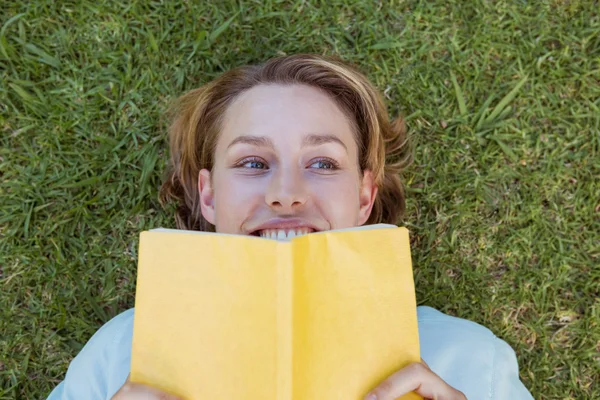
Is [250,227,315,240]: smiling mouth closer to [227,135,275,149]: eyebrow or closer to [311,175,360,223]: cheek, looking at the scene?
[311,175,360,223]: cheek

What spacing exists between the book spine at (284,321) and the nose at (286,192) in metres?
0.39

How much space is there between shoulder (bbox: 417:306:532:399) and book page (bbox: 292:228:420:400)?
0.65 meters

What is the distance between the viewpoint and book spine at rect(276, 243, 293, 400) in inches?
40.6

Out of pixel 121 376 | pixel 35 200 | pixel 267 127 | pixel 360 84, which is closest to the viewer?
pixel 267 127

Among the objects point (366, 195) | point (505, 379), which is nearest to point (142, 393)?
point (366, 195)

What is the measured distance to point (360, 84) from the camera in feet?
6.15

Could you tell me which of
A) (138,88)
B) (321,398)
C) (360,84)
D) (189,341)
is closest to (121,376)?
(189,341)

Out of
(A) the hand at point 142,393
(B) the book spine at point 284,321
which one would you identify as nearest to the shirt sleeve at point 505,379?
(B) the book spine at point 284,321

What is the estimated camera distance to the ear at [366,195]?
1790 mm

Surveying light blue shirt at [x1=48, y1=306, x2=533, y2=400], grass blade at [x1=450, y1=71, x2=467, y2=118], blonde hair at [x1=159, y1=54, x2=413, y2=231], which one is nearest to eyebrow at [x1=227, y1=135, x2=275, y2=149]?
blonde hair at [x1=159, y1=54, x2=413, y2=231]

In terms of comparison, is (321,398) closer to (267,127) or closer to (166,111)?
(267,127)

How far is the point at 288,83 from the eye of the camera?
1.68 meters

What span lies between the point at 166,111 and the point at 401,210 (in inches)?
40.0

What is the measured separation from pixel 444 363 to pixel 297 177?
2.68ft
